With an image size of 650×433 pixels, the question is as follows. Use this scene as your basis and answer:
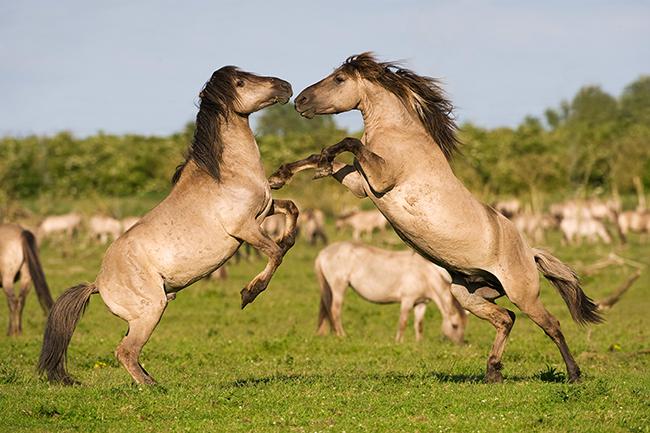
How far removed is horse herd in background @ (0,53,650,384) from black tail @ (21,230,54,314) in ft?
22.4

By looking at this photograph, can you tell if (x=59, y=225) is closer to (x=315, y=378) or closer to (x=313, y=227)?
(x=313, y=227)

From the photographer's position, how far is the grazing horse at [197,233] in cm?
915

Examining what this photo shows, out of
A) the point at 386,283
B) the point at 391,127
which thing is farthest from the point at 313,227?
the point at 391,127

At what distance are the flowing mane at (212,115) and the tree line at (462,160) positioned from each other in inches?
A: 1600

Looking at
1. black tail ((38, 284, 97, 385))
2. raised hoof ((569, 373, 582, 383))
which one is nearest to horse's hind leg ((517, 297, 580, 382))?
raised hoof ((569, 373, 582, 383))

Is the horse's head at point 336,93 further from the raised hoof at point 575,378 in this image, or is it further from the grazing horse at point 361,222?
the grazing horse at point 361,222

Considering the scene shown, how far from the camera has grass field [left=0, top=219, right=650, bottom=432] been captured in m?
7.83

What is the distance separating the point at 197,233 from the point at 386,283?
371 inches

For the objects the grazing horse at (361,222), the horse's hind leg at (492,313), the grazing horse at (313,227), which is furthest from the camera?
the grazing horse at (361,222)

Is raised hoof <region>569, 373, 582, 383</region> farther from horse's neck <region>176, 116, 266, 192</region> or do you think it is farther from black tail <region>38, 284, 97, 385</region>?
black tail <region>38, 284, 97, 385</region>

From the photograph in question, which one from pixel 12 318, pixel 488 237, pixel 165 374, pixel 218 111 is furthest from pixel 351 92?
pixel 12 318

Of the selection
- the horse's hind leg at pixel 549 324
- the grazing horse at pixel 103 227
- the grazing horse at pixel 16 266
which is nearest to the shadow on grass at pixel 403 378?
the horse's hind leg at pixel 549 324

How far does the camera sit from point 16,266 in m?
17.2

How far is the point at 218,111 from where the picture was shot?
9.64 metres
